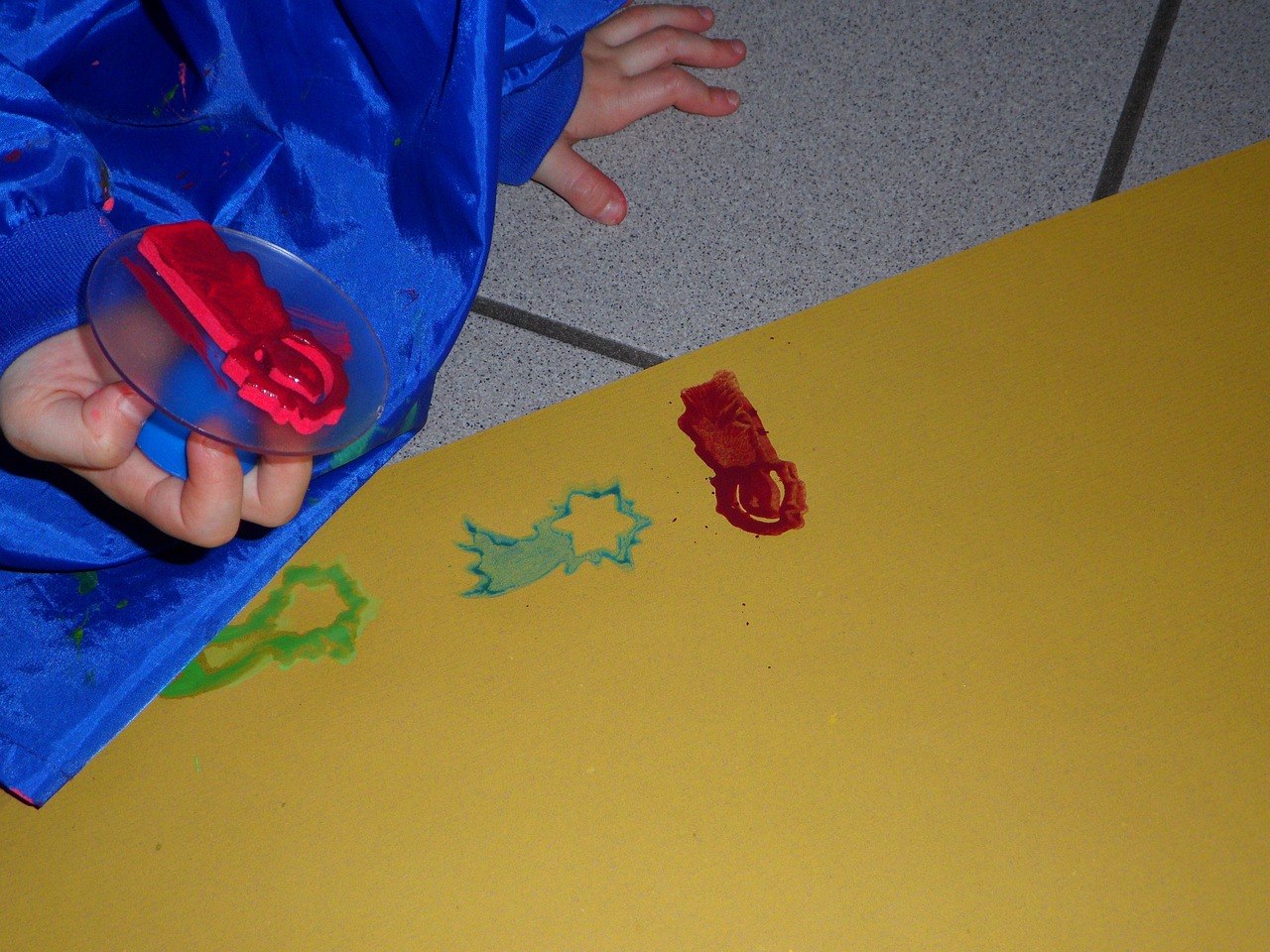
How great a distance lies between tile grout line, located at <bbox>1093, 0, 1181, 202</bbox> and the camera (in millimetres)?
628

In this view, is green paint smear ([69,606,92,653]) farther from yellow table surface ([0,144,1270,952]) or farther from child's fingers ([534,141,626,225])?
child's fingers ([534,141,626,225])

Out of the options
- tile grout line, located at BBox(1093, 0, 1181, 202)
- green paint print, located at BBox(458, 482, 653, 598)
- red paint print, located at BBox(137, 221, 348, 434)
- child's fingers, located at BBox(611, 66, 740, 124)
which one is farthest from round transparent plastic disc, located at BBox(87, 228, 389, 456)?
tile grout line, located at BBox(1093, 0, 1181, 202)

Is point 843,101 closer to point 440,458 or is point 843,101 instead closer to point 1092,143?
point 1092,143

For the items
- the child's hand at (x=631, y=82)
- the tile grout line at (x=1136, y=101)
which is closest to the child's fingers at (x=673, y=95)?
the child's hand at (x=631, y=82)

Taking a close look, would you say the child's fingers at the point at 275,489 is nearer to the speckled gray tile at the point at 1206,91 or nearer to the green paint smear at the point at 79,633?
the green paint smear at the point at 79,633

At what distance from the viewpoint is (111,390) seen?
15.9 inches

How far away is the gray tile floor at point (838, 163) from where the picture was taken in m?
0.61

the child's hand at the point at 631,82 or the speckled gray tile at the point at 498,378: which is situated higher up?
the child's hand at the point at 631,82

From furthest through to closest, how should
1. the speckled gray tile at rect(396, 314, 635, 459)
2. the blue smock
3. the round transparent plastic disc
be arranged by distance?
the speckled gray tile at rect(396, 314, 635, 459) → the blue smock → the round transparent plastic disc

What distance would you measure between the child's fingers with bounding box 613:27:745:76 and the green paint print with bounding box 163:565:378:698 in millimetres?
365

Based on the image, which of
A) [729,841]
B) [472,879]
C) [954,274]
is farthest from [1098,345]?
[472,879]

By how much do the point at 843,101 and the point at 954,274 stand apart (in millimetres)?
144

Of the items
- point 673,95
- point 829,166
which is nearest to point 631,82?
point 673,95

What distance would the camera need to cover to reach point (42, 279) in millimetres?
459
